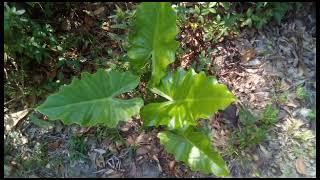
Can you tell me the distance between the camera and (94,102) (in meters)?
2.40

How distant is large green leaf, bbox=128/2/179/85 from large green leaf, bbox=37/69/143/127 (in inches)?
7.4

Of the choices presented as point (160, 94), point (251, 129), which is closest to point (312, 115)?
point (251, 129)

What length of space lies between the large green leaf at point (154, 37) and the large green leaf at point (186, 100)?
103 millimetres

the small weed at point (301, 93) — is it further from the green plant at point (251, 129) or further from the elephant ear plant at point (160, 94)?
the elephant ear plant at point (160, 94)

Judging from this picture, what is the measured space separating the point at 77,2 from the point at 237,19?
43.5 inches

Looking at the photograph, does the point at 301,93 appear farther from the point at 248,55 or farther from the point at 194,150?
the point at 194,150

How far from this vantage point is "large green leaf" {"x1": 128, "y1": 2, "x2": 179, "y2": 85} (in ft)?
7.80

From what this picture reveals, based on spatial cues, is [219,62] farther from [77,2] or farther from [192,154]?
[77,2]

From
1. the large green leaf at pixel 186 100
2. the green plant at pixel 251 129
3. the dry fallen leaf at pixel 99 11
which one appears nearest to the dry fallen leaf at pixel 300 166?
the green plant at pixel 251 129

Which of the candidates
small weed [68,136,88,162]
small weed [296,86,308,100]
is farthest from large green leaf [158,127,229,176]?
small weed [296,86,308,100]

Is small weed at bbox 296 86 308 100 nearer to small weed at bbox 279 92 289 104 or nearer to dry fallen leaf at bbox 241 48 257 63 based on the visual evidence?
small weed at bbox 279 92 289 104

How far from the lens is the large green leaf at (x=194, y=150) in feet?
7.95

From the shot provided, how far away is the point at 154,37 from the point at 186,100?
40cm

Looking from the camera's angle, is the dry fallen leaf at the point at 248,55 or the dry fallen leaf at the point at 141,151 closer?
the dry fallen leaf at the point at 141,151
